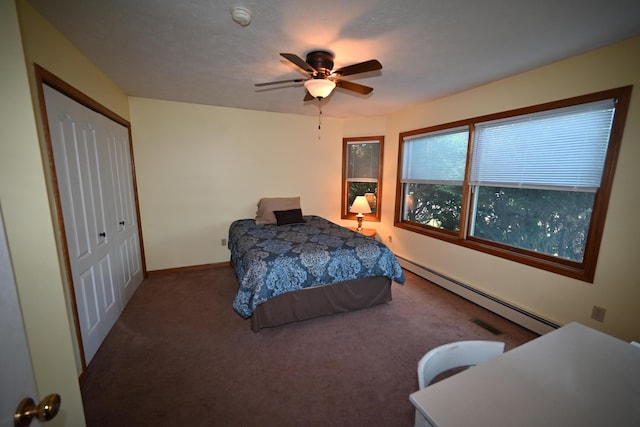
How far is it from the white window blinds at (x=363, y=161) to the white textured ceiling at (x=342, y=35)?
1679 mm

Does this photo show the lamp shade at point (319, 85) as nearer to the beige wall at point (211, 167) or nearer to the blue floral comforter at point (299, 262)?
the blue floral comforter at point (299, 262)

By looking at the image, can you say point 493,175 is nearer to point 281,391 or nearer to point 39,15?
point 281,391

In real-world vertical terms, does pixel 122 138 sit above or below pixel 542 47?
below

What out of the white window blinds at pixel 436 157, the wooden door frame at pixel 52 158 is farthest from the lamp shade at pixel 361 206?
the wooden door frame at pixel 52 158

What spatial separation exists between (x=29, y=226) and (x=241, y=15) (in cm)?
152

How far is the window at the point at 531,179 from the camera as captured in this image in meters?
1.99

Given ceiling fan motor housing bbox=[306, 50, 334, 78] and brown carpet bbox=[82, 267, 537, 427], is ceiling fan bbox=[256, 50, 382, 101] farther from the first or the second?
brown carpet bbox=[82, 267, 537, 427]

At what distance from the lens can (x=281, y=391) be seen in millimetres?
1709

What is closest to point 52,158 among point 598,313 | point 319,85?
point 319,85

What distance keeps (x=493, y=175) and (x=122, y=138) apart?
4.24 metres

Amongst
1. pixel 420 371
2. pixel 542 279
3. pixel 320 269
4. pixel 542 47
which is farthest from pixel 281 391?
pixel 542 47

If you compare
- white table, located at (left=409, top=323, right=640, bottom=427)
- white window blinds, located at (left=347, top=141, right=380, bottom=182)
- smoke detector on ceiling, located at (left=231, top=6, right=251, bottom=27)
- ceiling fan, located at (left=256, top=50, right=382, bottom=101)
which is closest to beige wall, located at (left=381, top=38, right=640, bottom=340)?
white table, located at (left=409, top=323, right=640, bottom=427)

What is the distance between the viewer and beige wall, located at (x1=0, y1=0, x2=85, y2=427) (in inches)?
24.1

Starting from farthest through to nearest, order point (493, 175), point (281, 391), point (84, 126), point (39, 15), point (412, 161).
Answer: point (412, 161)
point (493, 175)
point (84, 126)
point (281, 391)
point (39, 15)
